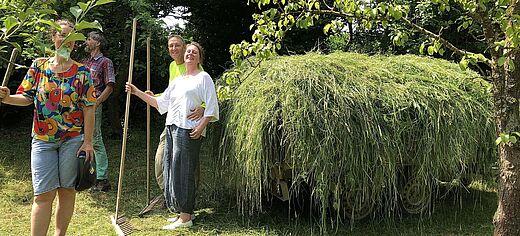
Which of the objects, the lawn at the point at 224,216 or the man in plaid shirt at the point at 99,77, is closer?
the lawn at the point at 224,216

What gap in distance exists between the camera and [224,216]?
438 cm

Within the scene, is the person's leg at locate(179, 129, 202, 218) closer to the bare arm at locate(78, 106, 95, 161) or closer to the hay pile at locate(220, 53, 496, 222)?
the hay pile at locate(220, 53, 496, 222)

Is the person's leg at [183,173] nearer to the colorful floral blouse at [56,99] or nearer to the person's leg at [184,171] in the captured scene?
the person's leg at [184,171]

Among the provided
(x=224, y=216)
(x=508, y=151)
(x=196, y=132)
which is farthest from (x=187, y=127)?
(x=508, y=151)

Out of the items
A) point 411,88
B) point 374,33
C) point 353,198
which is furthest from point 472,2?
point 374,33

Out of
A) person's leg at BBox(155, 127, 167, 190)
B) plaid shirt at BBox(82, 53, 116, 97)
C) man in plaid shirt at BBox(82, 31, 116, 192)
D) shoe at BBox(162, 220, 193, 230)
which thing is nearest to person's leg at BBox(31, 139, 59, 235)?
shoe at BBox(162, 220, 193, 230)

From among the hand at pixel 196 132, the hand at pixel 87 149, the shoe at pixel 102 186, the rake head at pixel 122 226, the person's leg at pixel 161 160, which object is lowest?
the rake head at pixel 122 226

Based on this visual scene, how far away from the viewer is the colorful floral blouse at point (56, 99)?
304 centimetres

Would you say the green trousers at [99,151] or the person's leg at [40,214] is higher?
the green trousers at [99,151]

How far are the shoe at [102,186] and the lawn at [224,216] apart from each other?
0.08 m

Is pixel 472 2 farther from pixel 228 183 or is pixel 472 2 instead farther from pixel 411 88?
pixel 228 183

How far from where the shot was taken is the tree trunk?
262cm

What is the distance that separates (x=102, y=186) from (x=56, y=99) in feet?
7.97

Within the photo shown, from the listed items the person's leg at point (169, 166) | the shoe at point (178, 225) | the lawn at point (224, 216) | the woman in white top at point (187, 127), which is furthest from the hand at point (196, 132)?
the shoe at point (178, 225)
